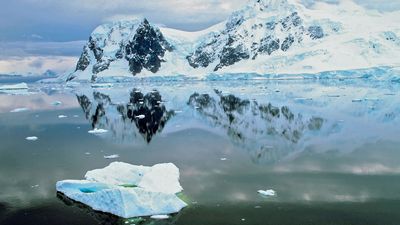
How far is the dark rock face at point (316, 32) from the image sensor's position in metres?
158

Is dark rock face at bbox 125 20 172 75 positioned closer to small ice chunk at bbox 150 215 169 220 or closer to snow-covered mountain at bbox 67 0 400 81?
snow-covered mountain at bbox 67 0 400 81

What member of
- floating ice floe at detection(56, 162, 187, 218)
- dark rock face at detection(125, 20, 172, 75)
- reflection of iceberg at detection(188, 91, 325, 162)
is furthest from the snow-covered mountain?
floating ice floe at detection(56, 162, 187, 218)

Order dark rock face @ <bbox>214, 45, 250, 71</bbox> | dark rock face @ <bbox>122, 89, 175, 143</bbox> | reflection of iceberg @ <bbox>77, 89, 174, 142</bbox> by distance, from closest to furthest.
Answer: reflection of iceberg @ <bbox>77, 89, 174, 142</bbox>, dark rock face @ <bbox>122, 89, 175, 143</bbox>, dark rock face @ <bbox>214, 45, 250, 71</bbox>

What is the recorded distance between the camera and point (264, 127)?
1016 inches

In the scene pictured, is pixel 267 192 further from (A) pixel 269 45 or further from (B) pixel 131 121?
(A) pixel 269 45

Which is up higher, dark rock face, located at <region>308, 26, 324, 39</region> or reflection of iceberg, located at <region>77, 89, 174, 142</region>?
dark rock face, located at <region>308, 26, 324, 39</region>

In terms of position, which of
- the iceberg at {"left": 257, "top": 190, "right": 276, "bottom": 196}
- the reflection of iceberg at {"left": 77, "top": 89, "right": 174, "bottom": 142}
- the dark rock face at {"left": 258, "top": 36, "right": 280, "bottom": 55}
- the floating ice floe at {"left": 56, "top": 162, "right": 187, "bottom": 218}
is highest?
the dark rock face at {"left": 258, "top": 36, "right": 280, "bottom": 55}

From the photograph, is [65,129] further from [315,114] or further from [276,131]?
[315,114]

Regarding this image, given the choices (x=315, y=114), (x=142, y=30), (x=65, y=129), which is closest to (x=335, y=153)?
(x=315, y=114)

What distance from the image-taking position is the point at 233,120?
96.3 ft

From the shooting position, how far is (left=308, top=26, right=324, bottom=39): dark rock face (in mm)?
158300

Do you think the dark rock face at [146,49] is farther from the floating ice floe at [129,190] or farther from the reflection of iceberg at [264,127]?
the floating ice floe at [129,190]

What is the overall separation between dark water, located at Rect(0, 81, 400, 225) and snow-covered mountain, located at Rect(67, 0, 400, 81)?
109 m

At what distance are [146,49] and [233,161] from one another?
170982mm
